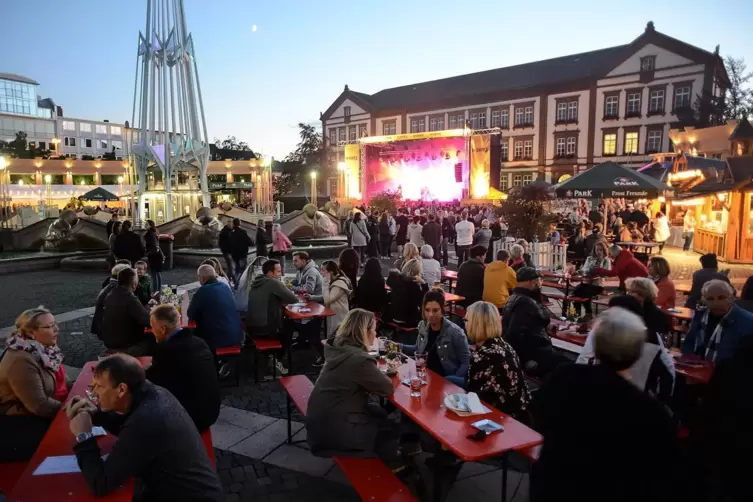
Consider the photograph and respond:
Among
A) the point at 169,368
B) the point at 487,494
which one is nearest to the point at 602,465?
the point at 487,494

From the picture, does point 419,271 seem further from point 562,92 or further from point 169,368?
point 562,92

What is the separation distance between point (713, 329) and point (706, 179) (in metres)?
15.1

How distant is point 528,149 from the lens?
41.3 m

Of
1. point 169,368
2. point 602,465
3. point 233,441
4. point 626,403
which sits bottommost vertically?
point 233,441

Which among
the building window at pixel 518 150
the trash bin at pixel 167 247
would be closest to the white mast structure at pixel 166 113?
the trash bin at pixel 167 247

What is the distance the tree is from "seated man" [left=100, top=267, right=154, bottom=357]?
10.9m

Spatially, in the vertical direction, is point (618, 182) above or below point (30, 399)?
above

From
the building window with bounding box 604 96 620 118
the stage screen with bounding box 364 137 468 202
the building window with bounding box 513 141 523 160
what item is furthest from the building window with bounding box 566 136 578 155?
the stage screen with bounding box 364 137 468 202

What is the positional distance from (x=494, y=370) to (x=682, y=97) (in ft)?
123

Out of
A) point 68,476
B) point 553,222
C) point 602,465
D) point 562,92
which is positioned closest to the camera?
Answer: point 602,465

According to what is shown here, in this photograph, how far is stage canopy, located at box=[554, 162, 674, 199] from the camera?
11.4 metres

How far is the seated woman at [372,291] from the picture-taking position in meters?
7.34

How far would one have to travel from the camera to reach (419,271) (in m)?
7.04

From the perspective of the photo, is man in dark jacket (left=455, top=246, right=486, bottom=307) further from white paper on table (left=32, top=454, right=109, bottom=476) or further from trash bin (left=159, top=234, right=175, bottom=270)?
trash bin (left=159, top=234, right=175, bottom=270)
